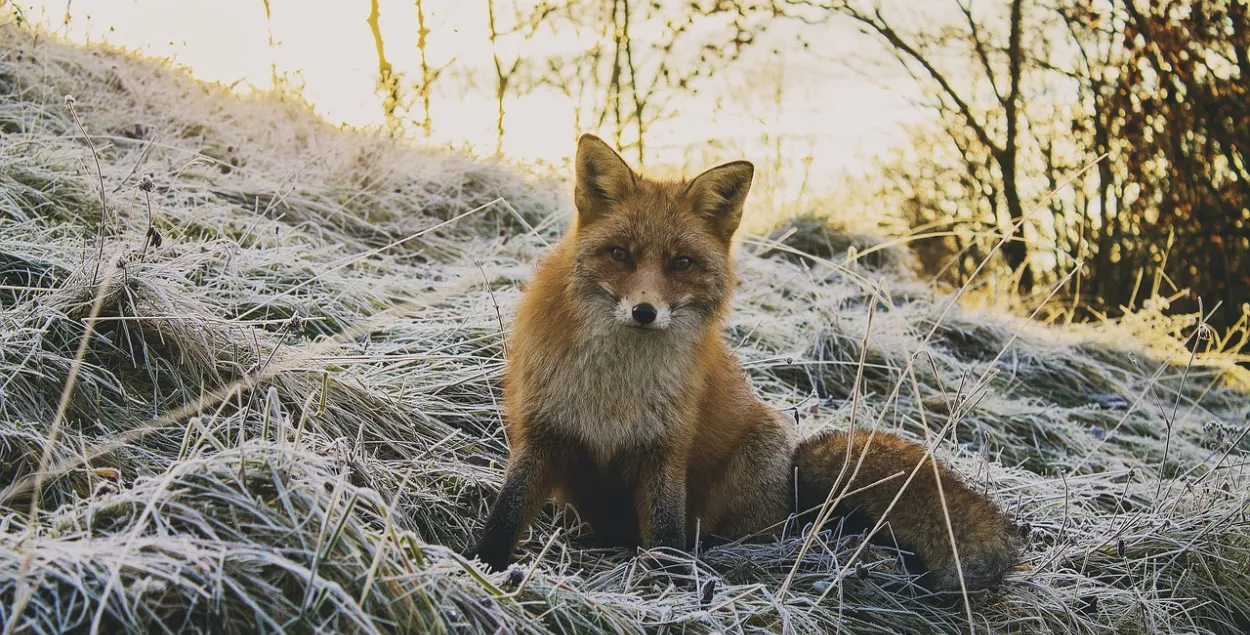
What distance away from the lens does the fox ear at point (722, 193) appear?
301 cm

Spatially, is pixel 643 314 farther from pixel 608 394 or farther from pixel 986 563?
pixel 986 563

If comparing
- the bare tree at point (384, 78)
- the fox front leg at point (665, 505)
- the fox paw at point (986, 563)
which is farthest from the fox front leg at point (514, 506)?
the bare tree at point (384, 78)

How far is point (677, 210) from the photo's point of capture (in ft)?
9.78

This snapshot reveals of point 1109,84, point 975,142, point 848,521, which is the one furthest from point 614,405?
point 975,142

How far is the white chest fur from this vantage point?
110 inches

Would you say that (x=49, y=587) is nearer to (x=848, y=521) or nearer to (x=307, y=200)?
(x=848, y=521)

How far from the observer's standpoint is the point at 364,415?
324 centimetres

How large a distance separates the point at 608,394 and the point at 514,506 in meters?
0.45

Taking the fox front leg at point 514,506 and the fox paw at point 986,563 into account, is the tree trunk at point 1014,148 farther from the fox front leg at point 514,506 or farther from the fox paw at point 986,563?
the fox front leg at point 514,506

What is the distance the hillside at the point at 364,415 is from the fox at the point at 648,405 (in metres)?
0.17

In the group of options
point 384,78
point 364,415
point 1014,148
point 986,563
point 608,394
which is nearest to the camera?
point 986,563

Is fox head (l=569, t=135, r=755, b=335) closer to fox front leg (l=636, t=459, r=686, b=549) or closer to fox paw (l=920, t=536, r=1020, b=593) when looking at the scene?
fox front leg (l=636, t=459, r=686, b=549)

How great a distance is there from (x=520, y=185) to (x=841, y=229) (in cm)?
322

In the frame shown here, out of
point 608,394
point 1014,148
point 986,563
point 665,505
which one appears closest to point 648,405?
point 608,394
